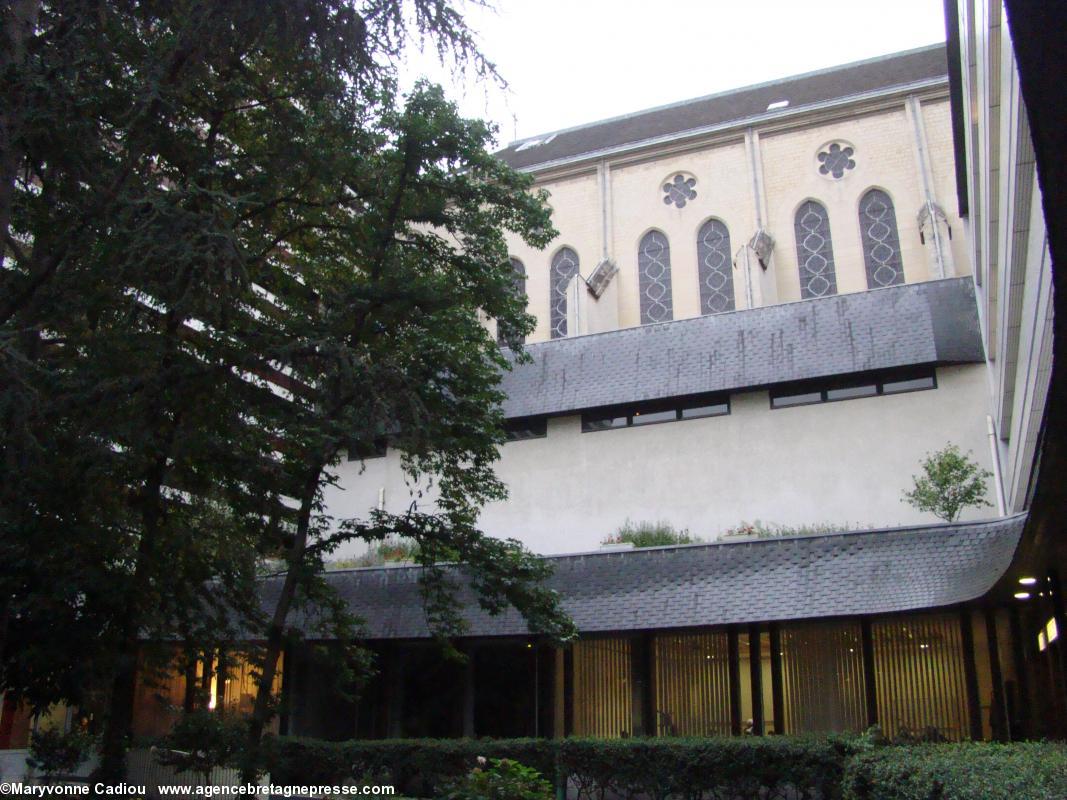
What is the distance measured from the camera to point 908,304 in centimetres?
2102

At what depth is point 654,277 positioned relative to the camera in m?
33.1

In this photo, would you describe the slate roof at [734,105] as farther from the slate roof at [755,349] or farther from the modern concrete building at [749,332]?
the slate roof at [755,349]

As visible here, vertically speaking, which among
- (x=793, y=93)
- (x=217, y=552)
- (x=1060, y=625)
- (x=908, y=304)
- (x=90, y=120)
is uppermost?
(x=793, y=93)

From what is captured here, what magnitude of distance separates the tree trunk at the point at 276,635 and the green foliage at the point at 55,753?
17.0 feet

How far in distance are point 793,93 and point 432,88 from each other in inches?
1011

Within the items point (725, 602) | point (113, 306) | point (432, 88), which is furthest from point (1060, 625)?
point (113, 306)

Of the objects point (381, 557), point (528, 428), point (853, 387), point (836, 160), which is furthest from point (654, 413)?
point (836, 160)

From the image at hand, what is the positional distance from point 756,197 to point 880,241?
430cm

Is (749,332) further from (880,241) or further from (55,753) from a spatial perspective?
(55,753)

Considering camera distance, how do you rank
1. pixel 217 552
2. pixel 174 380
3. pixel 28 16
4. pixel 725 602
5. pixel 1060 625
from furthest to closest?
pixel 725 602
pixel 217 552
pixel 1060 625
pixel 174 380
pixel 28 16

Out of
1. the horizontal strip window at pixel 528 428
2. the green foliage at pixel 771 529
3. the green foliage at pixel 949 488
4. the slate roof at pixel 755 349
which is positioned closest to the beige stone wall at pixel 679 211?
the slate roof at pixel 755 349

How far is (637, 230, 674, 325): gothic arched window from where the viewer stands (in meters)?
32.5

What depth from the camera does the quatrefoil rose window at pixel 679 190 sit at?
111 feet

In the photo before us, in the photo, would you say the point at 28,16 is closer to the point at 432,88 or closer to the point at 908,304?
the point at 432,88
